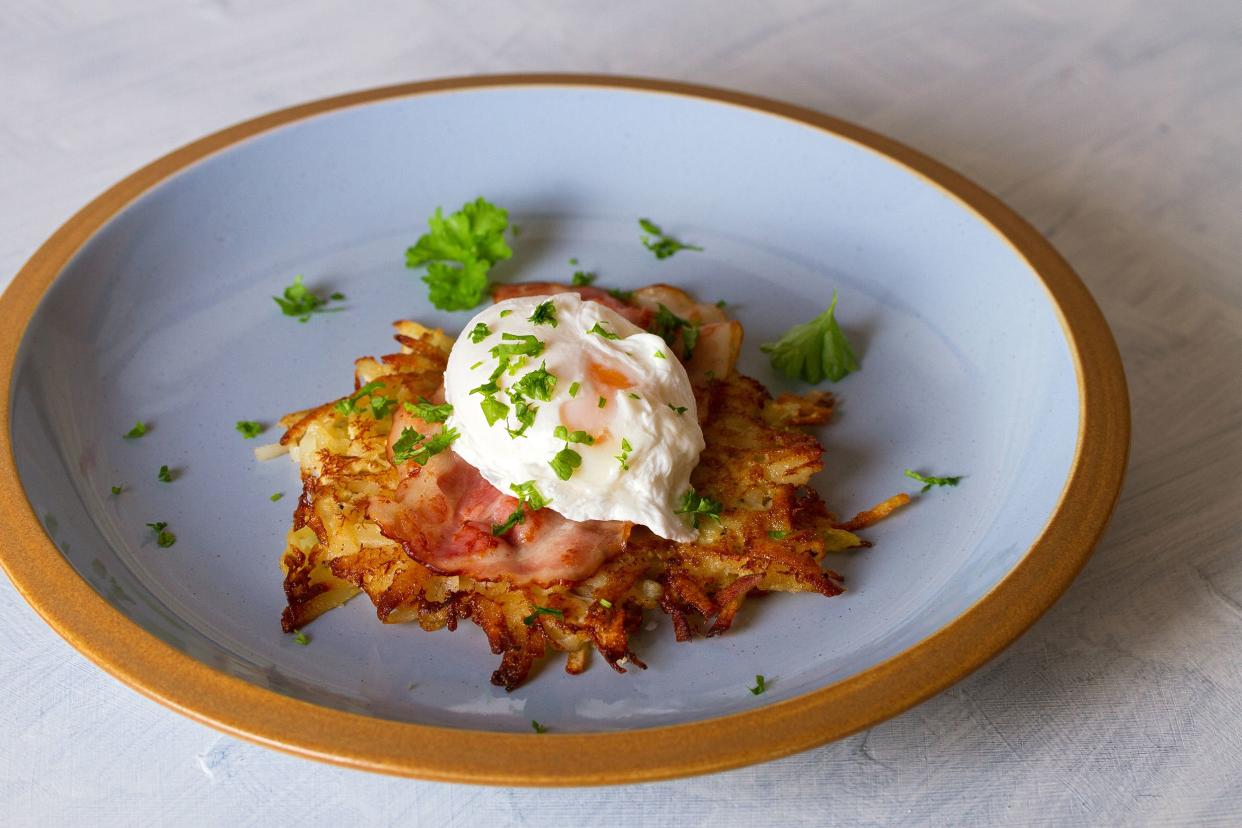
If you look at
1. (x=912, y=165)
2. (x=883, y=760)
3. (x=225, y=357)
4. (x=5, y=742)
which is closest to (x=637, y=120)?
(x=912, y=165)

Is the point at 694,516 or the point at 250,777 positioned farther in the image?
the point at 694,516

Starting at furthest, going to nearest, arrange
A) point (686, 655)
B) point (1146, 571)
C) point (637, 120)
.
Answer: point (637, 120) < point (1146, 571) < point (686, 655)

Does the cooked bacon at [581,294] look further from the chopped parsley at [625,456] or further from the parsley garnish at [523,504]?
the parsley garnish at [523,504]

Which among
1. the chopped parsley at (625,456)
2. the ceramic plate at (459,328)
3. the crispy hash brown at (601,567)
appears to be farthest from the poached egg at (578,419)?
the ceramic plate at (459,328)

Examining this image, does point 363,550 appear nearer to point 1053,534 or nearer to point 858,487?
point 858,487

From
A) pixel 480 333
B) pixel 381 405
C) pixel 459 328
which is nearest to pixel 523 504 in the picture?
pixel 480 333

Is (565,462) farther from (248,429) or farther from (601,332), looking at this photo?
(248,429)
